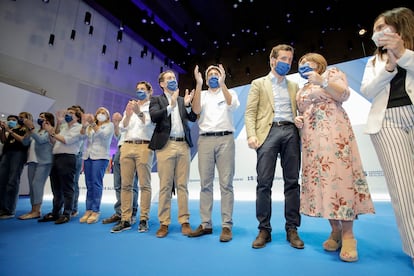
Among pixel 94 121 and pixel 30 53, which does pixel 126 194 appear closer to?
pixel 94 121

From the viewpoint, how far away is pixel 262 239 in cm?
171

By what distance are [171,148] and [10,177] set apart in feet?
8.57

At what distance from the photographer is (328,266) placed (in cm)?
130

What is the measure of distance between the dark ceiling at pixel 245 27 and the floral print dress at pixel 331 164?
5.78 m

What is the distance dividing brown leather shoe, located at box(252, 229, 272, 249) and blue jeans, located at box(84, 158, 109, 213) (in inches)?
79.9

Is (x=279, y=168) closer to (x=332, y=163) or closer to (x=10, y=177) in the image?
(x=332, y=163)

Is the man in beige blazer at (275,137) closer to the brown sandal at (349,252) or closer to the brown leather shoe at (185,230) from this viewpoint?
the brown sandal at (349,252)

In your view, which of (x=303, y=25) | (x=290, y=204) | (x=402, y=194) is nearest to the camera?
(x=402, y=194)

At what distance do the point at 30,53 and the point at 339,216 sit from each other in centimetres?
793

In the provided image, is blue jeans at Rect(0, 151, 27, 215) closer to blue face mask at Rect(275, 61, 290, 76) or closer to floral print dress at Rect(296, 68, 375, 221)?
blue face mask at Rect(275, 61, 290, 76)

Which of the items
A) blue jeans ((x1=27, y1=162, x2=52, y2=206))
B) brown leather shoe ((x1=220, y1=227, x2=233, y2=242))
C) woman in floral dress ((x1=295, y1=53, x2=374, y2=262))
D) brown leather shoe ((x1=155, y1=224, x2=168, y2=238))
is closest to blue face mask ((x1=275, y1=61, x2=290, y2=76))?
woman in floral dress ((x1=295, y1=53, x2=374, y2=262))

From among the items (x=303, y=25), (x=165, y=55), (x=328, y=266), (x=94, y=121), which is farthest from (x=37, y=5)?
(x=328, y=266)

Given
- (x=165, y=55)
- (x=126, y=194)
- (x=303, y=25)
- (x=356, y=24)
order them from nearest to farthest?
(x=126, y=194)
(x=356, y=24)
(x=303, y=25)
(x=165, y=55)

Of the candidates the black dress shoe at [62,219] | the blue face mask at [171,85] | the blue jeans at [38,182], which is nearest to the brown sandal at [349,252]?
the blue face mask at [171,85]
